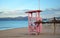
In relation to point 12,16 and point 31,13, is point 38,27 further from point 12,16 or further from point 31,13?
point 12,16

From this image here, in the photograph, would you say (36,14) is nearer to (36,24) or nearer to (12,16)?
(36,24)

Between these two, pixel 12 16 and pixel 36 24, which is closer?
pixel 36 24

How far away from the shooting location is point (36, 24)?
7.99 metres

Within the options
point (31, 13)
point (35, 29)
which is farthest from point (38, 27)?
point (31, 13)

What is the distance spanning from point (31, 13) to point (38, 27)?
2.16ft

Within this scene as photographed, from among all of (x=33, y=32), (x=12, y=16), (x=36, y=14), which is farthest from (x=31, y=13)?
(x=12, y=16)

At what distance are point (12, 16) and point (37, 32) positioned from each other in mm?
4341

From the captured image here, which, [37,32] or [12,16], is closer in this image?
[37,32]

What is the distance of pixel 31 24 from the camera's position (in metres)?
8.08

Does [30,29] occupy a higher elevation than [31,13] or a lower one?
lower

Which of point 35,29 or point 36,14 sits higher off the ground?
point 36,14

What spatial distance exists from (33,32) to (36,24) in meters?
0.45

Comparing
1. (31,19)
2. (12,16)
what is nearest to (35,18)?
(31,19)

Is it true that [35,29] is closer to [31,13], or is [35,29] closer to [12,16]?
[31,13]
